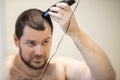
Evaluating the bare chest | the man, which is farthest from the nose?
the bare chest

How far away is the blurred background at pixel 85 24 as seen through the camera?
1.10 m

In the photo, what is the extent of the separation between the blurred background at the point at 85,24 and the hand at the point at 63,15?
1.3 inches

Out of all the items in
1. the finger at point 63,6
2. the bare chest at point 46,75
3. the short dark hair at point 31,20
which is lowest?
the bare chest at point 46,75

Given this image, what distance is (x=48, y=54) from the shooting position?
3.69 feet

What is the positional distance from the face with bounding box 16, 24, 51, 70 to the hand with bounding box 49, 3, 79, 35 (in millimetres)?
65

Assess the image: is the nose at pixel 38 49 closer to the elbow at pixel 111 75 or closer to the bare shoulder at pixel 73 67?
the bare shoulder at pixel 73 67

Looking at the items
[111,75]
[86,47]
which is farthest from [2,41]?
[111,75]

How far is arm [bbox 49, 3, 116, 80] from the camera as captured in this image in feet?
3.50

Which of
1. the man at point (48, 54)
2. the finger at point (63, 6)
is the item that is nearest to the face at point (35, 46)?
the man at point (48, 54)

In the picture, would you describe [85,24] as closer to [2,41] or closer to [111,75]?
[111,75]

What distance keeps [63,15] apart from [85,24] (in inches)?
5.1

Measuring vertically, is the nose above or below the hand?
below

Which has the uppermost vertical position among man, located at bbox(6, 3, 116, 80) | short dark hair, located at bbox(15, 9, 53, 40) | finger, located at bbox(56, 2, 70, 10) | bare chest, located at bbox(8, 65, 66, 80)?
finger, located at bbox(56, 2, 70, 10)

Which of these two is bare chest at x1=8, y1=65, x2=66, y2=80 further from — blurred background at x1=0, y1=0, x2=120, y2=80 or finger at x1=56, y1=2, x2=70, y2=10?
finger at x1=56, y1=2, x2=70, y2=10
